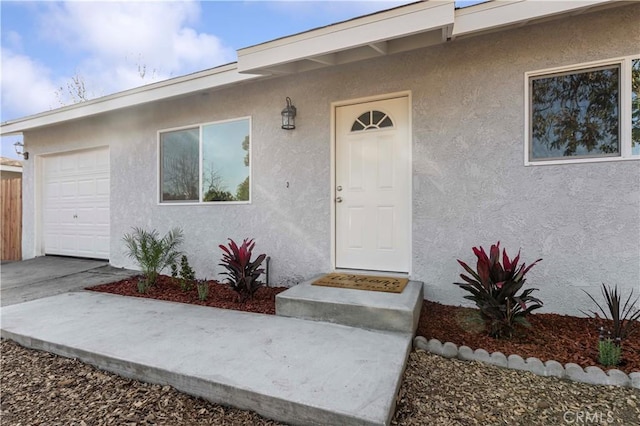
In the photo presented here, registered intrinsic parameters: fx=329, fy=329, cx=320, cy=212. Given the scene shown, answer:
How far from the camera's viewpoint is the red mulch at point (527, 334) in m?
2.62

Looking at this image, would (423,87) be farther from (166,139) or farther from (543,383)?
(166,139)

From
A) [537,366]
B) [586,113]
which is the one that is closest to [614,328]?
[537,366]

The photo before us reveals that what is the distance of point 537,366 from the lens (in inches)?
98.4

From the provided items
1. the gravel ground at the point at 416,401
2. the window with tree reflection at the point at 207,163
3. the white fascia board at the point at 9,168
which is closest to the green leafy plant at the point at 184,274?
the window with tree reflection at the point at 207,163

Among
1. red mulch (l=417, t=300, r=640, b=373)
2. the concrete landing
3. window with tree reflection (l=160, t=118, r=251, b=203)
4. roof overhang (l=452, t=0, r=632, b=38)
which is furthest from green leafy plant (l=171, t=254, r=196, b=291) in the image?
roof overhang (l=452, t=0, r=632, b=38)

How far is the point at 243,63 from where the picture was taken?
417 cm

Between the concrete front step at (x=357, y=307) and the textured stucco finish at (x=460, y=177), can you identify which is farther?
the textured stucco finish at (x=460, y=177)

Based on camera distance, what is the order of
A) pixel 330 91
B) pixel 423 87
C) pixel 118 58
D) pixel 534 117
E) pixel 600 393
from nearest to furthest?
pixel 600 393
pixel 534 117
pixel 423 87
pixel 330 91
pixel 118 58

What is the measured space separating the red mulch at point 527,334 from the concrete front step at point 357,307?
252 millimetres

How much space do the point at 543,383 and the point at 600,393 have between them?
326 millimetres

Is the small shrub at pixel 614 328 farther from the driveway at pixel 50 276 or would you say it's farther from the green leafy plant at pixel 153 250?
the driveway at pixel 50 276

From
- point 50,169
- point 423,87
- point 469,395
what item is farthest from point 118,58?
point 469,395

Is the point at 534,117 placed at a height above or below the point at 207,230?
above

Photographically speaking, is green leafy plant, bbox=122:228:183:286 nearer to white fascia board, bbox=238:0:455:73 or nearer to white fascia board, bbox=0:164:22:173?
white fascia board, bbox=238:0:455:73
